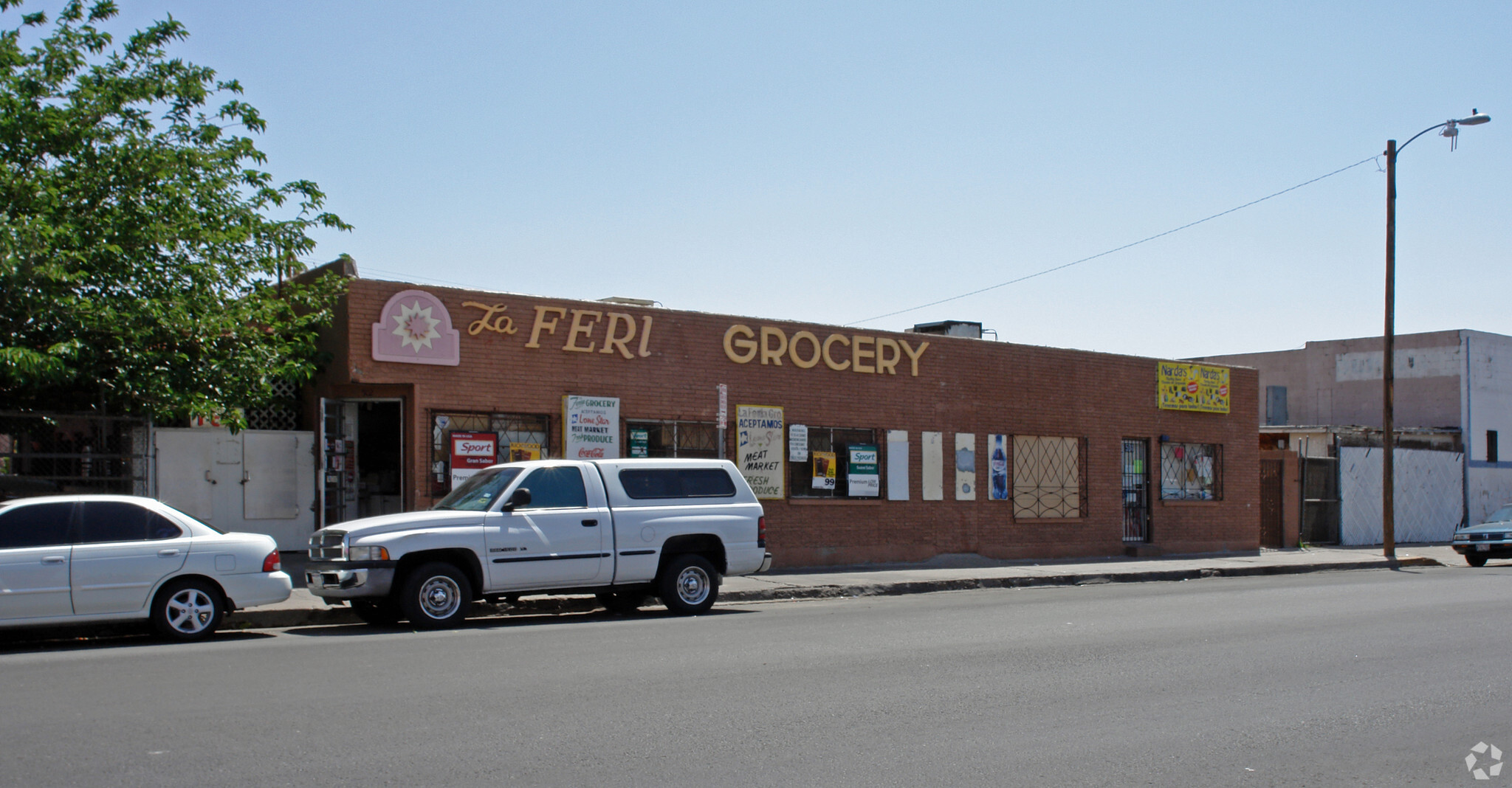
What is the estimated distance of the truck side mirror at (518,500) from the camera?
13273 mm

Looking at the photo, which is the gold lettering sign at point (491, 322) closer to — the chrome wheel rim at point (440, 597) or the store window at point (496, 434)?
the store window at point (496, 434)

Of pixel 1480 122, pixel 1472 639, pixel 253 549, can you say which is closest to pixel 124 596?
pixel 253 549

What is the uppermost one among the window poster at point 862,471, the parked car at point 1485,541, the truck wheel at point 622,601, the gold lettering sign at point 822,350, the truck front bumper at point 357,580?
the gold lettering sign at point 822,350

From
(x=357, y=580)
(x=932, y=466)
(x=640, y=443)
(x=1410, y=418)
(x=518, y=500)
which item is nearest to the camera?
(x=357, y=580)

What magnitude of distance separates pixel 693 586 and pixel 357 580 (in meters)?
3.87

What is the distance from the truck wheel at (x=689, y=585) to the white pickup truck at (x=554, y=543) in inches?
0.5

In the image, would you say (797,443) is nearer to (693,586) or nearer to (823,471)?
(823,471)

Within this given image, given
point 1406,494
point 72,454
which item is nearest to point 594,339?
point 72,454

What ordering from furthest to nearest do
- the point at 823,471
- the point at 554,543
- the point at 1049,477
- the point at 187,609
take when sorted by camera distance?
the point at 1049,477 → the point at 823,471 → the point at 554,543 → the point at 187,609

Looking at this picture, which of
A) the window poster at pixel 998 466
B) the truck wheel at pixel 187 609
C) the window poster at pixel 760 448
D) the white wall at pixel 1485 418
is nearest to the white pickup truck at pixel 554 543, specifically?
the truck wheel at pixel 187 609

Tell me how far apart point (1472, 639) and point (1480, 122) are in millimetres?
16134

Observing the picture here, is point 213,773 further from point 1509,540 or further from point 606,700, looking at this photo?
point 1509,540

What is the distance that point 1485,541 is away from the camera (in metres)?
26.1

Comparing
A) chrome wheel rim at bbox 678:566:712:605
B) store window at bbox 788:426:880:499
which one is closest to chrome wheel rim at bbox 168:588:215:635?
chrome wheel rim at bbox 678:566:712:605
